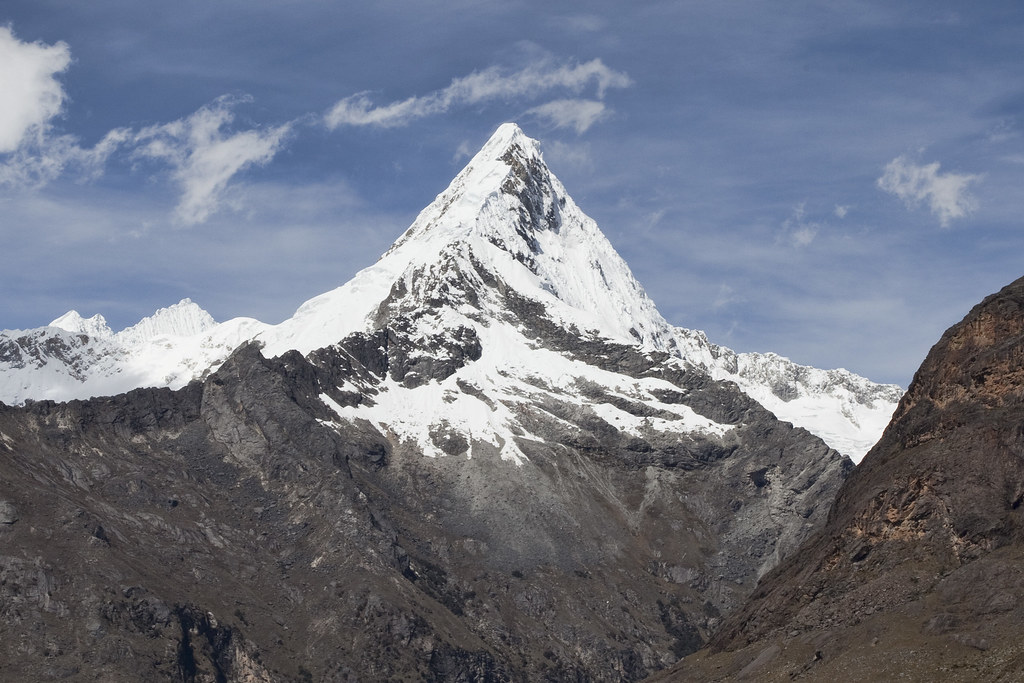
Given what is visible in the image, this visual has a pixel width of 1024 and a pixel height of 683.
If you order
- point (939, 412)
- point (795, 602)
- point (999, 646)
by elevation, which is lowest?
point (999, 646)

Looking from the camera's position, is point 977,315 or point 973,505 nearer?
point 973,505

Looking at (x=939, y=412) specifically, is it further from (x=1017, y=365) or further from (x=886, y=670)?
(x=886, y=670)

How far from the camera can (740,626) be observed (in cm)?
19325

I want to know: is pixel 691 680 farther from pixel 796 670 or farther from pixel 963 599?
pixel 963 599

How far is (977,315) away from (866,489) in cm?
2653

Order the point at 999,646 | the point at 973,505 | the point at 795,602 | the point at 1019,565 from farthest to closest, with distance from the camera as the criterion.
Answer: the point at 795,602 < the point at 973,505 < the point at 1019,565 < the point at 999,646

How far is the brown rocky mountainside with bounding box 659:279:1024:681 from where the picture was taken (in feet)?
510

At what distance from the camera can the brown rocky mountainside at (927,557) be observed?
510ft

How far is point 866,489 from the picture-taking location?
18950cm

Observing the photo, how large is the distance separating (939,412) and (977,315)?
46.9 ft

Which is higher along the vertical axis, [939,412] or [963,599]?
[939,412]

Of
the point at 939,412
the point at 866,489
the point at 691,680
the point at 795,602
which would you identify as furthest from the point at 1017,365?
the point at 691,680

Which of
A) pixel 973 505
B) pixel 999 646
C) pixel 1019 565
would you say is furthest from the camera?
pixel 973 505

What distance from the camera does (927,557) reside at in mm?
171250
